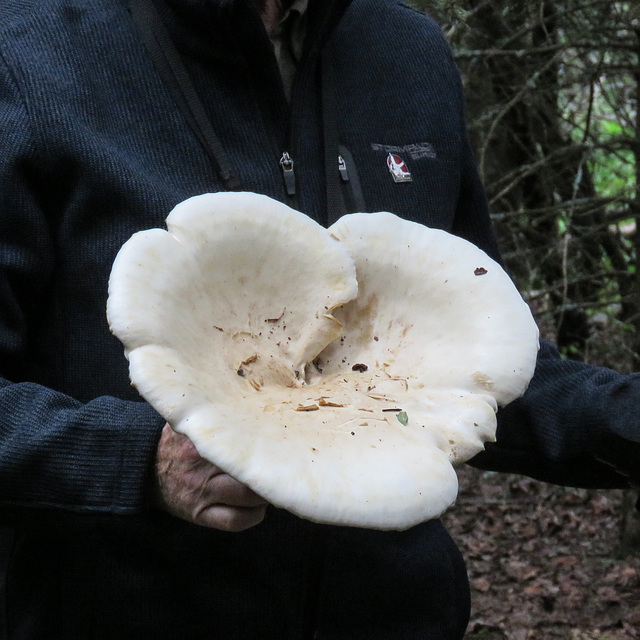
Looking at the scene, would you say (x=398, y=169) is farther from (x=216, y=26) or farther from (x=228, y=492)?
(x=228, y=492)

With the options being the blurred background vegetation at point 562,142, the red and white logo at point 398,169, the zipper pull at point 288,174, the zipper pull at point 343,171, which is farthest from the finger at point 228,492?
the blurred background vegetation at point 562,142

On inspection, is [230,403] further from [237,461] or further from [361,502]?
[361,502]

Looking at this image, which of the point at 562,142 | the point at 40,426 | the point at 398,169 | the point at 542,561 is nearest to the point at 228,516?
the point at 40,426

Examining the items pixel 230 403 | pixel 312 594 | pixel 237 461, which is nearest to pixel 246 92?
pixel 230 403

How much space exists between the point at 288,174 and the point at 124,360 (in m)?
0.67

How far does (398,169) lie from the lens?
2301mm

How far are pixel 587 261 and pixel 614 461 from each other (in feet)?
12.2

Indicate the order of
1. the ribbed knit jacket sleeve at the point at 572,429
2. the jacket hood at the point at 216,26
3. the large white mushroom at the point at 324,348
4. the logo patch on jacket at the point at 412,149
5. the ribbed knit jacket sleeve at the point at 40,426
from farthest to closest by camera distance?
the logo patch on jacket at the point at 412,149, the ribbed knit jacket sleeve at the point at 572,429, the jacket hood at the point at 216,26, the ribbed knit jacket sleeve at the point at 40,426, the large white mushroom at the point at 324,348

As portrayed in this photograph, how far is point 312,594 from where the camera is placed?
2145 mm

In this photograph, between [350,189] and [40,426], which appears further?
[350,189]

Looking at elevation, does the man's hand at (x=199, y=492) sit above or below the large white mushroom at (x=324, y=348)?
below

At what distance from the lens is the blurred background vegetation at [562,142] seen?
168 inches

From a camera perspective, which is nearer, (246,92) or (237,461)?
(237,461)

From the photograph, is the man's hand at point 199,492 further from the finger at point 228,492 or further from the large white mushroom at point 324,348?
the large white mushroom at point 324,348
